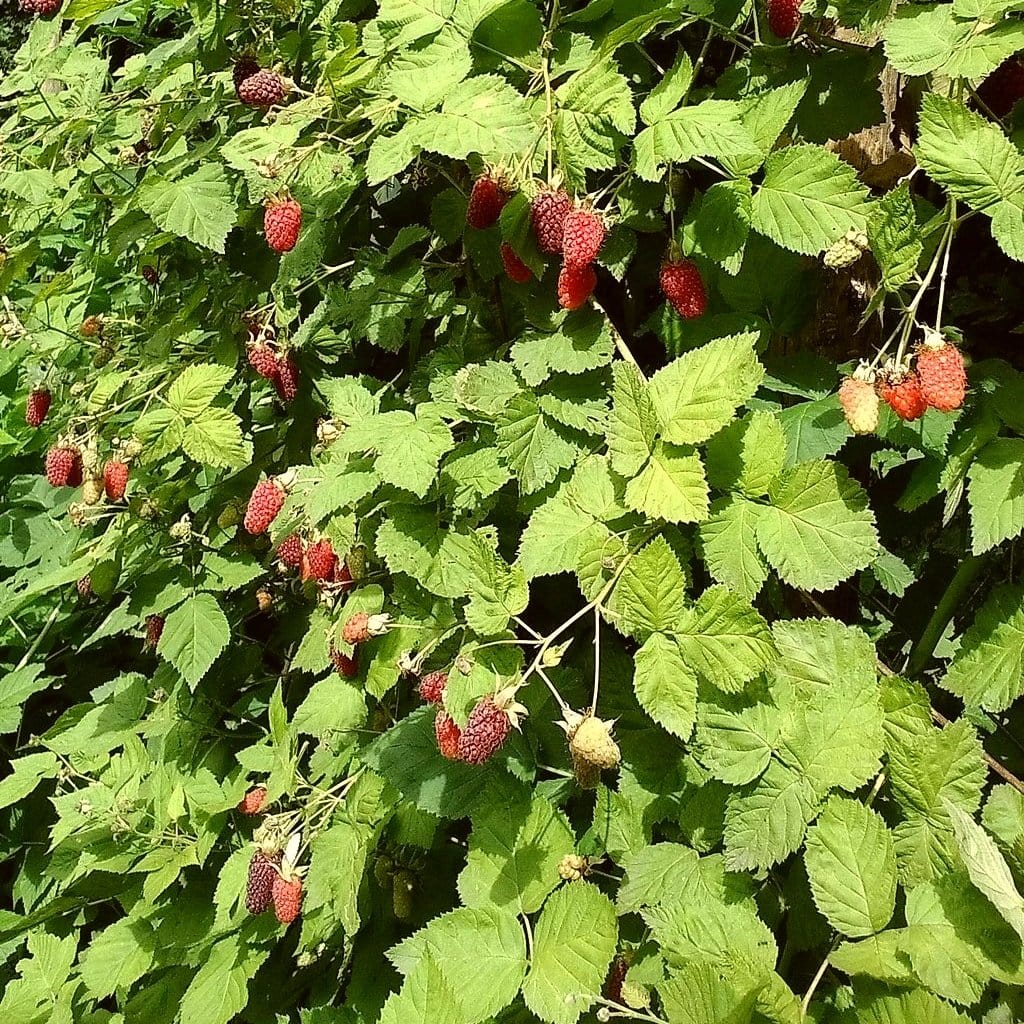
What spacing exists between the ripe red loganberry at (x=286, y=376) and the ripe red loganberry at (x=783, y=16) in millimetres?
1030

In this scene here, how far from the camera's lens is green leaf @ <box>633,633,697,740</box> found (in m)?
1.04

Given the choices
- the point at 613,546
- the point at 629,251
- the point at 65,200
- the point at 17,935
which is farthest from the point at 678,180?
the point at 17,935

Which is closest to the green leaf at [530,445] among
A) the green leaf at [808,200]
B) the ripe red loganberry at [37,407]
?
the green leaf at [808,200]

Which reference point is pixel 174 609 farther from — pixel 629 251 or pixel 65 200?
pixel 629 251

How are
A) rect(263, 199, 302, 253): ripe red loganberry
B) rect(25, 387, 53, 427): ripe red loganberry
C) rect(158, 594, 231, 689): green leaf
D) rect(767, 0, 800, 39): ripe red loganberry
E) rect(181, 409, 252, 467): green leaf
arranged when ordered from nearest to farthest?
rect(767, 0, 800, 39): ripe red loganberry
rect(263, 199, 302, 253): ripe red loganberry
rect(181, 409, 252, 467): green leaf
rect(158, 594, 231, 689): green leaf
rect(25, 387, 53, 427): ripe red loganberry

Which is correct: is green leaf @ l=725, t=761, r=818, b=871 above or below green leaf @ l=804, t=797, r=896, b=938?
below

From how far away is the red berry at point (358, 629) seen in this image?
1416mm

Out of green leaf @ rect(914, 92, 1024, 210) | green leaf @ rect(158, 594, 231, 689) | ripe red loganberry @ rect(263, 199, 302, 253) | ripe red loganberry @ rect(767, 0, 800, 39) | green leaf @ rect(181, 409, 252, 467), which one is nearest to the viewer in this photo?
green leaf @ rect(914, 92, 1024, 210)

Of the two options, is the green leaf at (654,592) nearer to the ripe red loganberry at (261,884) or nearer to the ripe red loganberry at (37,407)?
the ripe red loganberry at (261,884)

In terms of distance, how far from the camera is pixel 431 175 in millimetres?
1814

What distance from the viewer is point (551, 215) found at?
1.16m

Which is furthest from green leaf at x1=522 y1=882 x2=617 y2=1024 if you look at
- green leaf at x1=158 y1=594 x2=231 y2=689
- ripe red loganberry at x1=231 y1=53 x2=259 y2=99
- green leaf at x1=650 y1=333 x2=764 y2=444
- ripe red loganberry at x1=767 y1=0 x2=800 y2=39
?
ripe red loganberry at x1=231 y1=53 x2=259 y2=99

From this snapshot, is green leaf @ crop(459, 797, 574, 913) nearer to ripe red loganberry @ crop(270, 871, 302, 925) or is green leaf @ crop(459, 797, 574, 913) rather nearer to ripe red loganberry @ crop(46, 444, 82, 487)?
ripe red loganberry @ crop(270, 871, 302, 925)

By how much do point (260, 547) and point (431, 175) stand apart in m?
0.87
